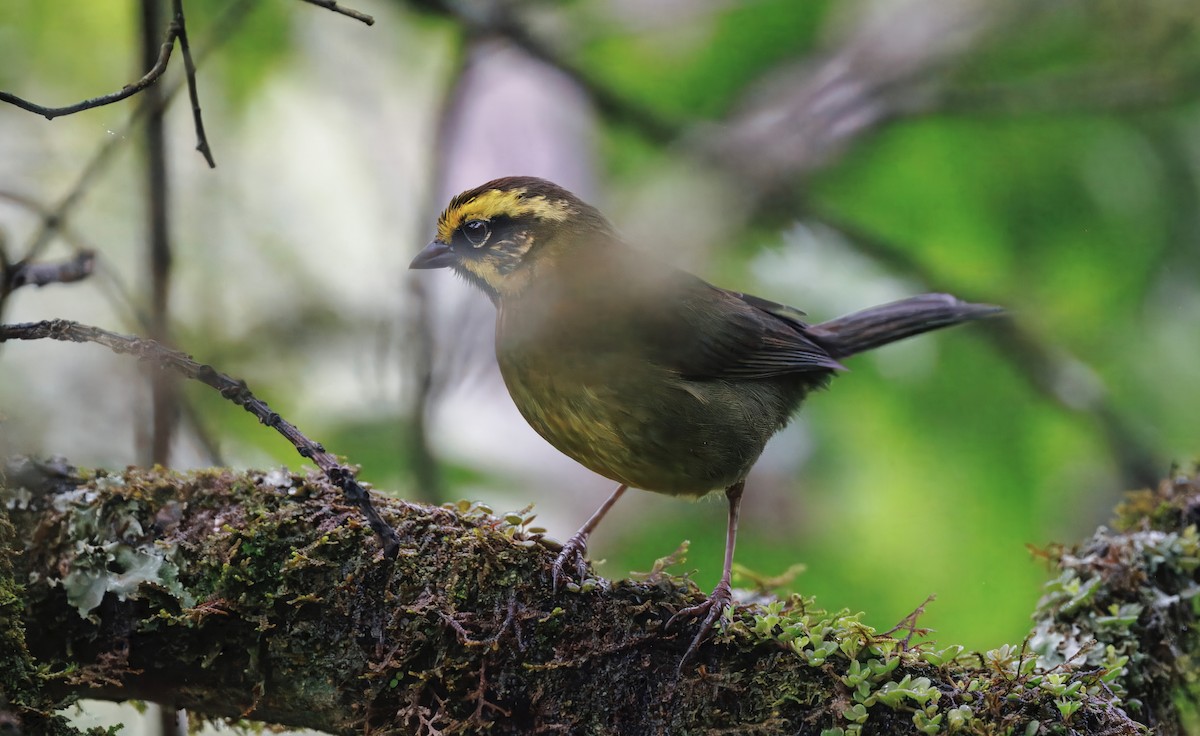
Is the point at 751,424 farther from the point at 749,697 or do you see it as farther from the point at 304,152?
the point at 304,152

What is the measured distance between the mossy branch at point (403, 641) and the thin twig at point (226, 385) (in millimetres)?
356

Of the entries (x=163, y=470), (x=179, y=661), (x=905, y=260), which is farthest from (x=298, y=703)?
(x=905, y=260)

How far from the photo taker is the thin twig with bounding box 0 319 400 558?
82.3 inches

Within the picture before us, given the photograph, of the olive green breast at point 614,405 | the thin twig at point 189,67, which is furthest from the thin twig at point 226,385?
the olive green breast at point 614,405

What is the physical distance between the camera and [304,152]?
664 cm

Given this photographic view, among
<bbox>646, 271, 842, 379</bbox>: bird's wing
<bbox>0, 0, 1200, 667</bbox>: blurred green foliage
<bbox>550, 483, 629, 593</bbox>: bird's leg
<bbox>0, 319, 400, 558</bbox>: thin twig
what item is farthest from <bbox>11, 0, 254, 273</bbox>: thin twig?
<bbox>646, 271, 842, 379</bbox>: bird's wing

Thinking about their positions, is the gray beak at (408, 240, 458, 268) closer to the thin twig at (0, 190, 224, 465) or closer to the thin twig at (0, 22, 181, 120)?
the thin twig at (0, 190, 224, 465)

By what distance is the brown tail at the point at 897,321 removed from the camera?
455 cm

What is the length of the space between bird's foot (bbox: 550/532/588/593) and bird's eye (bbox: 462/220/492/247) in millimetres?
1328

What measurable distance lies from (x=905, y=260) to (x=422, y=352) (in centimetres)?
252

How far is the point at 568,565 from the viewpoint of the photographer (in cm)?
266

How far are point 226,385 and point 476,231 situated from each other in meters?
1.63

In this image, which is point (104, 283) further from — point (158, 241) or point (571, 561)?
point (571, 561)

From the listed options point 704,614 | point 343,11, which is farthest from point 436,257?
point 704,614
